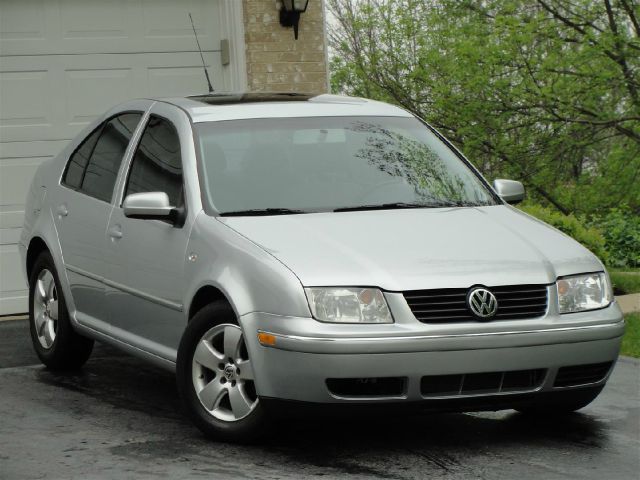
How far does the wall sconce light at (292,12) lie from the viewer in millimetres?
11969

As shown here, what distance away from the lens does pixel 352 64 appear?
2456 centimetres

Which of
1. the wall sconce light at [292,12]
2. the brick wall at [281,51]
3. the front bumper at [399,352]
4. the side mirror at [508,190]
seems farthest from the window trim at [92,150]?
the wall sconce light at [292,12]

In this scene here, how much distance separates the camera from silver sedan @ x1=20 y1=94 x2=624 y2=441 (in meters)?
5.29

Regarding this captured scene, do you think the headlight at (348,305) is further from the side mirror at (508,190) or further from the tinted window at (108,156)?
the tinted window at (108,156)

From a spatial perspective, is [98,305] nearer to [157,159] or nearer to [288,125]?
[157,159]

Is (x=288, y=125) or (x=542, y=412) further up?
(x=288, y=125)

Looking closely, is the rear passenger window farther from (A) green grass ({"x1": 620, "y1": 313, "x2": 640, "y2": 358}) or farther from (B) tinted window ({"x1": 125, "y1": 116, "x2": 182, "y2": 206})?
(A) green grass ({"x1": 620, "y1": 313, "x2": 640, "y2": 358})

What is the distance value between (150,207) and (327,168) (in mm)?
954

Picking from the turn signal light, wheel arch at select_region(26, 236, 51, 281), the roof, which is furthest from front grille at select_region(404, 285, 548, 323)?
wheel arch at select_region(26, 236, 51, 281)

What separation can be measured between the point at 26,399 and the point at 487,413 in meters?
2.50

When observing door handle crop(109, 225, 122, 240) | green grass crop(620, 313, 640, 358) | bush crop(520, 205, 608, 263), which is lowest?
green grass crop(620, 313, 640, 358)

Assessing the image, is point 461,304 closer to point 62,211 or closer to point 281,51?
point 62,211

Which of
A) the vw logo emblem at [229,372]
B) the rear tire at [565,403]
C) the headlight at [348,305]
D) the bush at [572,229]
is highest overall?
the headlight at [348,305]

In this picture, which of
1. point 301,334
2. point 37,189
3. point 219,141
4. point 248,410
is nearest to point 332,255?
point 301,334
